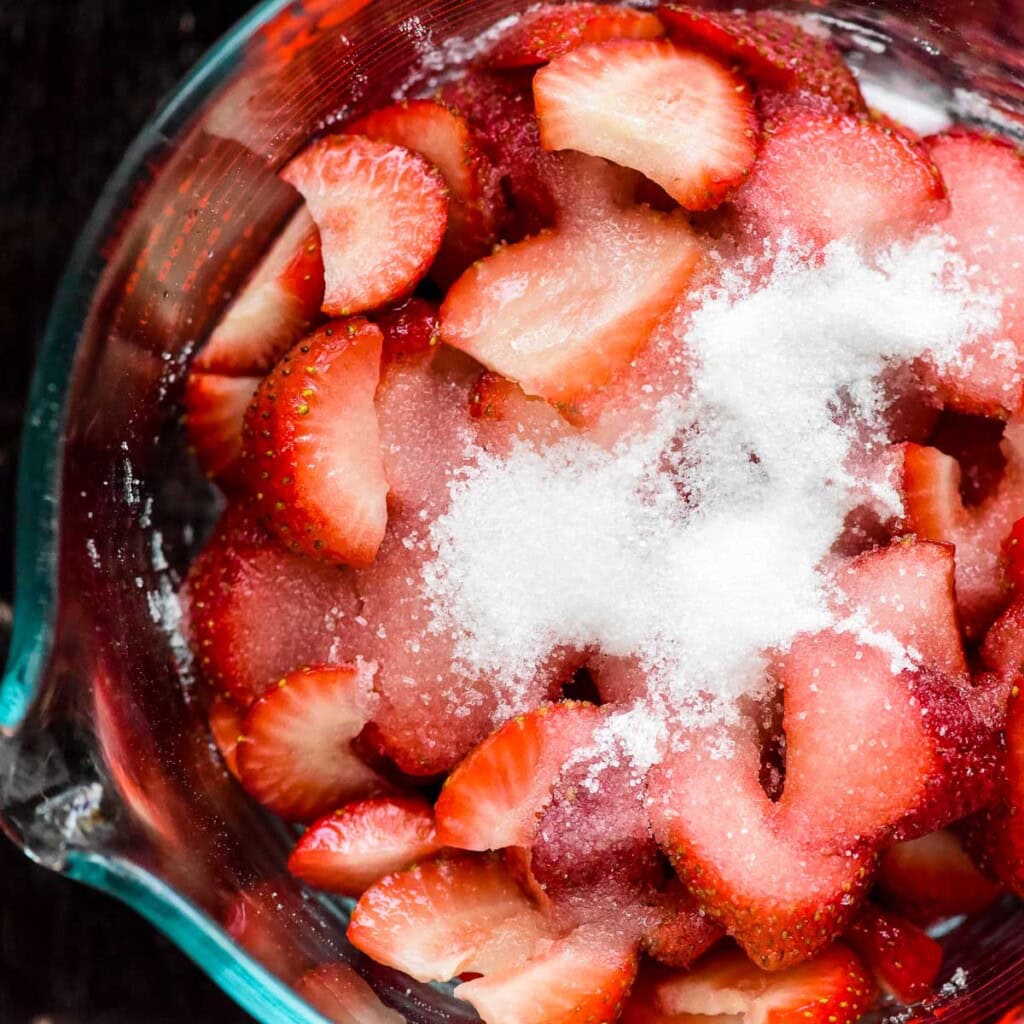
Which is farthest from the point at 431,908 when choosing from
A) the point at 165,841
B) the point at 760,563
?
the point at 760,563

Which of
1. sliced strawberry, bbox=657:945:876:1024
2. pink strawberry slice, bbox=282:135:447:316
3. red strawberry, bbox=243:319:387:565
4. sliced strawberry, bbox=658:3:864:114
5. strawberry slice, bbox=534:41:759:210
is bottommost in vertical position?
sliced strawberry, bbox=657:945:876:1024

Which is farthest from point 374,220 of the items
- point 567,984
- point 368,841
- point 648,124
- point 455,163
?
point 567,984

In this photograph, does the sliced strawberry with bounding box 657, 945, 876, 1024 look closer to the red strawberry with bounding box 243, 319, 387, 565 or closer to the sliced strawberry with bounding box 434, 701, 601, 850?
the sliced strawberry with bounding box 434, 701, 601, 850

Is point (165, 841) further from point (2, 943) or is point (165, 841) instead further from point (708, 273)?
point (708, 273)

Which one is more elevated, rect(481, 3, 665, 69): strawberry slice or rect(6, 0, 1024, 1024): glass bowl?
rect(481, 3, 665, 69): strawberry slice

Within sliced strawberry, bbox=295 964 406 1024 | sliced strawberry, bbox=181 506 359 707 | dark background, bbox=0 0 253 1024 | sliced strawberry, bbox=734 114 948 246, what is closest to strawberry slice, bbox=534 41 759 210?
sliced strawberry, bbox=734 114 948 246

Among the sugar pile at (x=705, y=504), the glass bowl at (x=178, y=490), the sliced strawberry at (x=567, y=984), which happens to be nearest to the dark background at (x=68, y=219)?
the glass bowl at (x=178, y=490)
